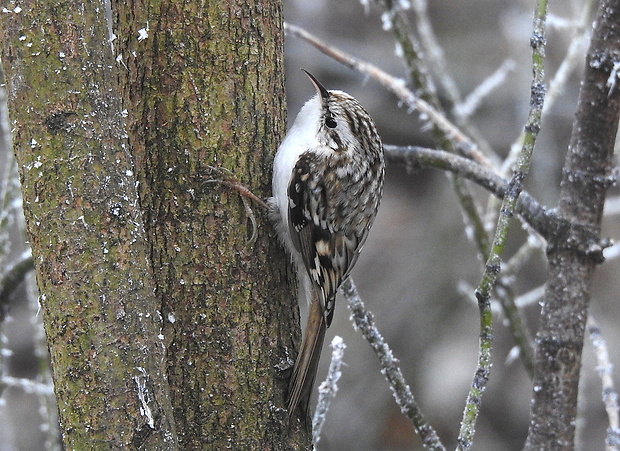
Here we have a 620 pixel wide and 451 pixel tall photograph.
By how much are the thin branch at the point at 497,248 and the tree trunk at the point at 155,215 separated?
48 centimetres

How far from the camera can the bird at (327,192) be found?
254 cm

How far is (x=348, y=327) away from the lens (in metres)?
7.11

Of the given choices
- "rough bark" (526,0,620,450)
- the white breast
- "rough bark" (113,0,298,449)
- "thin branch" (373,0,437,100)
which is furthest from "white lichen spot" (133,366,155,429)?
"thin branch" (373,0,437,100)

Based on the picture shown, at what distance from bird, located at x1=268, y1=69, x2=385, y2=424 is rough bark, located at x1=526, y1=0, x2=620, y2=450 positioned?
0.67 metres

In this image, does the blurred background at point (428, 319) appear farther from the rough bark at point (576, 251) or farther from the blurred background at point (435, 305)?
the rough bark at point (576, 251)

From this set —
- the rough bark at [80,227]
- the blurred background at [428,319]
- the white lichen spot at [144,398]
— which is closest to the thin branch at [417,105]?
the rough bark at [80,227]

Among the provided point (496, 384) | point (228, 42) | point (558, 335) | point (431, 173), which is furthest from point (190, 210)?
point (431, 173)

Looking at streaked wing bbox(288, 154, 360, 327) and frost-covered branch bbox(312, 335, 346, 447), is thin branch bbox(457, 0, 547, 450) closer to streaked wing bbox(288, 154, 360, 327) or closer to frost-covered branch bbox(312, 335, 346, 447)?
frost-covered branch bbox(312, 335, 346, 447)

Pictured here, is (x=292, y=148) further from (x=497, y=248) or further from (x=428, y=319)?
(x=428, y=319)

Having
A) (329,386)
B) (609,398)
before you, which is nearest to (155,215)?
(329,386)

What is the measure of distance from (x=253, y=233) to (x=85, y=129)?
0.70 meters

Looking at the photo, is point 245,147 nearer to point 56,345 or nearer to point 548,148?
point 56,345

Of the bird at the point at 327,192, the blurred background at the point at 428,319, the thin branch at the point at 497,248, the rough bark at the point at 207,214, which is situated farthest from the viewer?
the blurred background at the point at 428,319

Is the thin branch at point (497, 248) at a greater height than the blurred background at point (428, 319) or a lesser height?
lesser
